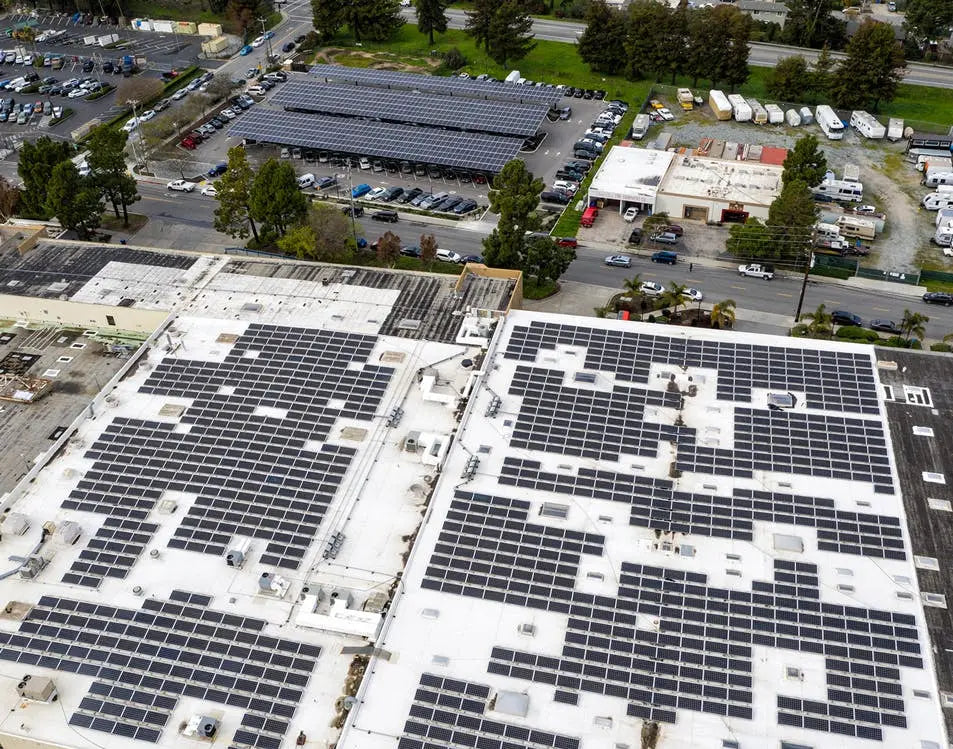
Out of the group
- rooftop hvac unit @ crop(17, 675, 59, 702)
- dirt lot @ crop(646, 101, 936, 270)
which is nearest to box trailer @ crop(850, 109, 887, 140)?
dirt lot @ crop(646, 101, 936, 270)

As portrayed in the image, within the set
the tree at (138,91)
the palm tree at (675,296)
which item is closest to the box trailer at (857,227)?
the palm tree at (675,296)

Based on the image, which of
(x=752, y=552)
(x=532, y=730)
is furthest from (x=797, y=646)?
(x=532, y=730)

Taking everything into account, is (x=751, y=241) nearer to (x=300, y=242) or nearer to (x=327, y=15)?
(x=300, y=242)

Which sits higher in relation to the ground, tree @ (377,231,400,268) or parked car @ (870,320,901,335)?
tree @ (377,231,400,268)

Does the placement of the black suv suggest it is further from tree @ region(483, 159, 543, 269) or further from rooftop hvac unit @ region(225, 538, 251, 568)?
rooftop hvac unit @ region(225, 538, 251, 568)

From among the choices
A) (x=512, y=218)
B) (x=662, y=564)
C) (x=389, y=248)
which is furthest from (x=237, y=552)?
(x=512, y=218)

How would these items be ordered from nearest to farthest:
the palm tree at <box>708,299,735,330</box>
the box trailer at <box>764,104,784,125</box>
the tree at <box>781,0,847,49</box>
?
the palm tree at <box>708,299,735,330</box>
the box trailer at <box>764,104,784,125</box>
the tree at <box>781,0,847,49</box>
